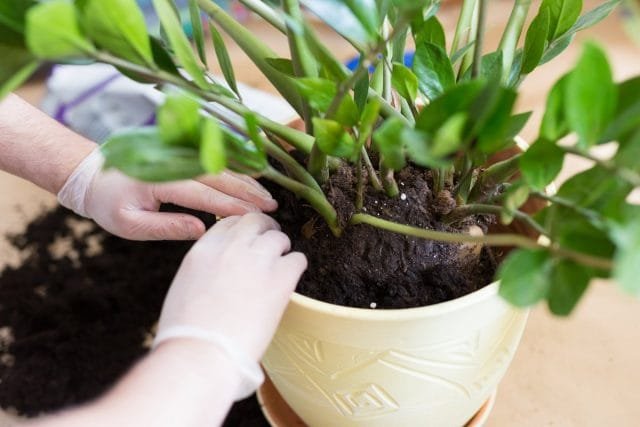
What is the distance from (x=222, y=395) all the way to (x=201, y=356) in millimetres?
29

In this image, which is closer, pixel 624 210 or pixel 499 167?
pixel 624 210

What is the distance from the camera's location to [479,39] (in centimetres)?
37

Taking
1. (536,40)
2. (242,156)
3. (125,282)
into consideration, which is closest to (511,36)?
(536,40)

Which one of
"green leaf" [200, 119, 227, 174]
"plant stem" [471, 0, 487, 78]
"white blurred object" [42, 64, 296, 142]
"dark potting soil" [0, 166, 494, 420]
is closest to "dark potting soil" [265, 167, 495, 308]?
"dark potting soil" [0, 166, 494, 420]

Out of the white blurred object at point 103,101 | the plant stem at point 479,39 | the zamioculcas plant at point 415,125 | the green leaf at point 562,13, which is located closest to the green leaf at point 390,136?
the zamioculcas plant at point 415,125

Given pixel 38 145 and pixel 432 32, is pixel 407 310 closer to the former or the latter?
pixel 432 32

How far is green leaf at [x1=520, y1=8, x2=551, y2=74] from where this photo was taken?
410 millimetres

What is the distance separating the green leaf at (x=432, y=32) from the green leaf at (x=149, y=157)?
208 millimetres

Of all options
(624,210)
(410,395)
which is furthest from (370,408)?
(624,210)

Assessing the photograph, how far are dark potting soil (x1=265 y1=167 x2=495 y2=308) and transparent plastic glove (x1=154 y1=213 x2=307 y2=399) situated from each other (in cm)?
3

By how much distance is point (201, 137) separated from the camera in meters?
0.28

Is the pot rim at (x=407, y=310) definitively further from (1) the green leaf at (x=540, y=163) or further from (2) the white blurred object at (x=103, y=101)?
(2) the white blurred object at (x=103, y=101)

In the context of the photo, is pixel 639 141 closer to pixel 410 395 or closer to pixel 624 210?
pixel 624 210

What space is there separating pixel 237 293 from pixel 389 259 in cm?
11
